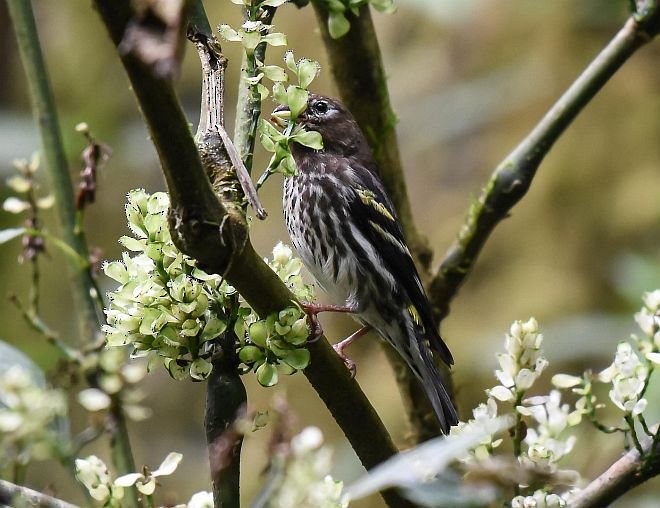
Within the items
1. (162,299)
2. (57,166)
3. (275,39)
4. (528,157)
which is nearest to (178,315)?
(162,299)

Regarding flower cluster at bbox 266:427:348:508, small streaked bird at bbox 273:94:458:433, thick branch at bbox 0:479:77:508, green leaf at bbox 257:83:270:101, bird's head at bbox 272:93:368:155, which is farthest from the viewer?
bird's head at bbox 272:93:368:155

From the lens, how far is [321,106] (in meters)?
2.69

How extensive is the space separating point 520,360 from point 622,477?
0.62 feet

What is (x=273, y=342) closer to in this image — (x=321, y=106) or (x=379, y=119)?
(x=379, y=119)

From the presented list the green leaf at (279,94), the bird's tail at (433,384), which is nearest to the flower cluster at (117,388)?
the green leaf at (279,94)

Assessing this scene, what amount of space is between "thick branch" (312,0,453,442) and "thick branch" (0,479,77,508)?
110 cm

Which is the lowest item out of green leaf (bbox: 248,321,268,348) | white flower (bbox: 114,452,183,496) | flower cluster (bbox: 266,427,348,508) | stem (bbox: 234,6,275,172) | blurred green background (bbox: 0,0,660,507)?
blurred green background (bbox: 0,0,660,507)

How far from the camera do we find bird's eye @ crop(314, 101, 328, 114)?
2672 millimetres

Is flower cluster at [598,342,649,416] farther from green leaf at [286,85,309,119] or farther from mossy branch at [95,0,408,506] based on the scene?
green leaf at [286,85,309,119]

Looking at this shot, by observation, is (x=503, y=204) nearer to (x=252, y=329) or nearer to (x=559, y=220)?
(x=252, y=329)

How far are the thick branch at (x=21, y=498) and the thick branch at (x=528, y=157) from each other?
1.16 m

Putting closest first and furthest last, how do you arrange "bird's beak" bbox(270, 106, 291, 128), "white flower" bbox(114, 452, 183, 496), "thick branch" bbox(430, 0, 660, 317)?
"white flower" bbox(114, 452, 183, 496) → "bird's beak" bbox(270, 106, 291, 128) → "thick branch" bbox(430, 0, 660, 317)

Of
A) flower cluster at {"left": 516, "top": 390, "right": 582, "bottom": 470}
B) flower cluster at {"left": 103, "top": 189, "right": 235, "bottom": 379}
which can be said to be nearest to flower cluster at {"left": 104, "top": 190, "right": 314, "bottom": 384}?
flower cluster at {"left": 103, "top": 189, "right": 235, "bottom": 379}

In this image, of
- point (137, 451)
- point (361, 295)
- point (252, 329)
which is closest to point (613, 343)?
point (361, 295)
